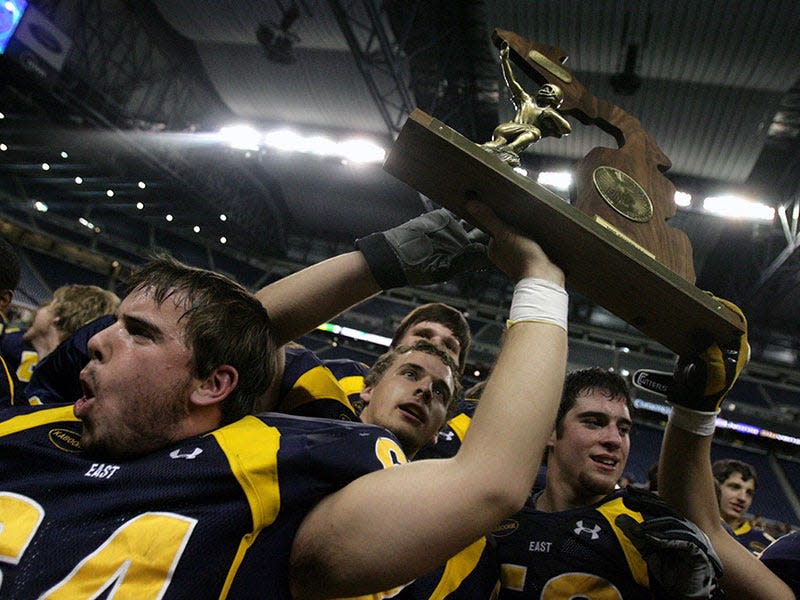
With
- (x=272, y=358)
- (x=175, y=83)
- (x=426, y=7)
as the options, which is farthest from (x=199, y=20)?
(x=272, y=358)

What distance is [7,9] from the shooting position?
6.57 meters

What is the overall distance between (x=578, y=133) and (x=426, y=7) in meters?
2.62

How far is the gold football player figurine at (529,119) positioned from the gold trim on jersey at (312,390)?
2.33ft

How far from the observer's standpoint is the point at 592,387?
183 cm

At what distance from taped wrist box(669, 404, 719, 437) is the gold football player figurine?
71 cm

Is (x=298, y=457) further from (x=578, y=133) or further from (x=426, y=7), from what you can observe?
(x=578, y=133)

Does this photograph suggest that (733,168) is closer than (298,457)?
No

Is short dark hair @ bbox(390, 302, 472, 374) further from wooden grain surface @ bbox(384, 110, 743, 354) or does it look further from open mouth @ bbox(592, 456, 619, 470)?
wooden grain surface @ bbox(384, 110, 743, 354)

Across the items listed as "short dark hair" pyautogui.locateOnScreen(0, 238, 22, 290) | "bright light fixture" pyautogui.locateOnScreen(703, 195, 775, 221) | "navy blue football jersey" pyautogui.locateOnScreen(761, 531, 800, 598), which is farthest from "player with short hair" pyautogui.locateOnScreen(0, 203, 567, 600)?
"bright light fixture" pyautogui.locateOnScreen(703, 195, 775, 221)

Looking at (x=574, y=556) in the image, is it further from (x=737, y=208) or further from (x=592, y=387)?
(x=737, y=208)

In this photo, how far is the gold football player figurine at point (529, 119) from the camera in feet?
4.11

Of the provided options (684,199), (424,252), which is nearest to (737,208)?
(684,199)

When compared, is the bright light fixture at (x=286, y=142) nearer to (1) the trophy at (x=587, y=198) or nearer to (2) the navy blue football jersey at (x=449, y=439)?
(2) the navy blue football jersey at (x=449, y=439)

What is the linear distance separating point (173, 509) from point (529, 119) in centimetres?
110
